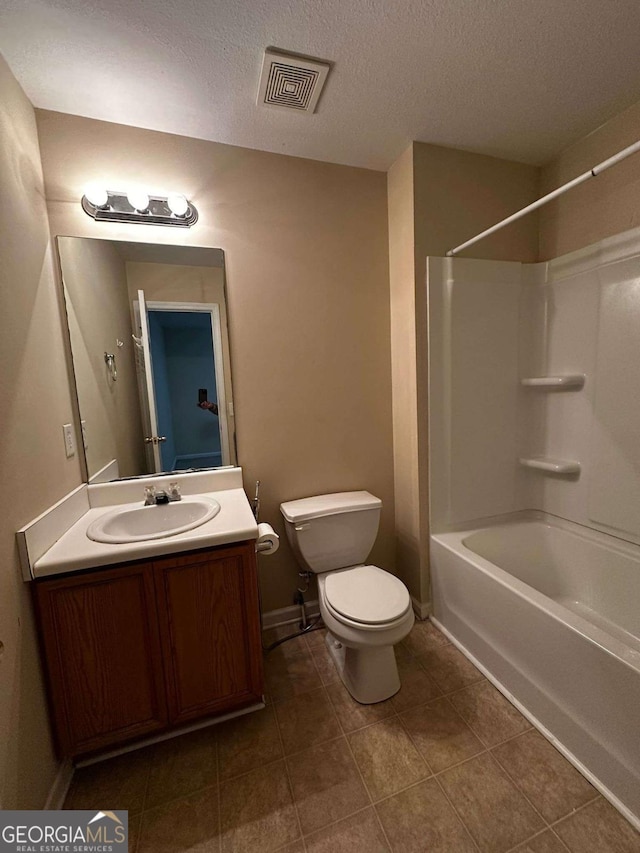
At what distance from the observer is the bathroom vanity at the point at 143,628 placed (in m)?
1.11

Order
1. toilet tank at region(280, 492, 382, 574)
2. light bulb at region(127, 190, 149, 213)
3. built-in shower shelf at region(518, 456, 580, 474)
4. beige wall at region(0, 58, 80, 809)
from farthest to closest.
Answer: built-in shower shelf at region(518, 456, 580, 474), toilet tank at region(280, 492, 382, 574), light bulb at region(127, 190, 149, 213), beige wall at region(0, 58, 80, 809)

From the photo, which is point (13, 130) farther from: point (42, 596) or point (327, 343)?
point (42, 596)

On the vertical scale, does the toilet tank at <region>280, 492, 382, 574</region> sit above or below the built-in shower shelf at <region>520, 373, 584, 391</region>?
→ below

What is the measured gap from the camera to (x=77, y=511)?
1406 mm

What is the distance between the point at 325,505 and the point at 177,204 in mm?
1511

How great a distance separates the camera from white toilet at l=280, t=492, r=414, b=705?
4.46 feet

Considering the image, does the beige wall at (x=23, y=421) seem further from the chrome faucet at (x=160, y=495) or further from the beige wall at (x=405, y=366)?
the beige wall at (x=405, y=366)

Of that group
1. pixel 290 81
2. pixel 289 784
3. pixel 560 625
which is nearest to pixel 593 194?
pixel 290 81

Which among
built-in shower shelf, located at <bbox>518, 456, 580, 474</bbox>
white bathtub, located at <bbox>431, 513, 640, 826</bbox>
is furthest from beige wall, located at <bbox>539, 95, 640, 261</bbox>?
white bathtub, located at <bbox>431, 513, 640, 826</bbox>

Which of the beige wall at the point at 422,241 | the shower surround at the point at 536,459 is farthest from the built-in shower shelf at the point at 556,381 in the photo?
the beige wall at the point at 422,241

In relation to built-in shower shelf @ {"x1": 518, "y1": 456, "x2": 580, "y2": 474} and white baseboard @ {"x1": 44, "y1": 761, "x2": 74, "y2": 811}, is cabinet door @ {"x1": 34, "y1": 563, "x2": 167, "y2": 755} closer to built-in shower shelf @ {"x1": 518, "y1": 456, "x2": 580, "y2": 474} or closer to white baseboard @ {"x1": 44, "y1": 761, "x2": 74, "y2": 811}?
white baseboard @ {"x1": 44, "y1": 761, "x2": 74, "y2": 811}

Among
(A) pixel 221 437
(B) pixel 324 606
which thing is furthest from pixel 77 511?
(B) pixel 324 606

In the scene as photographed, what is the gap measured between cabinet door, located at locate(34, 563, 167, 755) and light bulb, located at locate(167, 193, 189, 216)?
1.43 metres

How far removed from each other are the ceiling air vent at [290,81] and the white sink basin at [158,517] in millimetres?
1629
